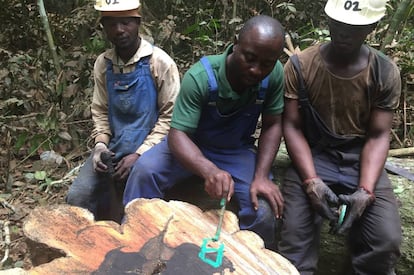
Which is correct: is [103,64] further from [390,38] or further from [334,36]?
[390,38]

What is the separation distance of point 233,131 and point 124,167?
2.43ft

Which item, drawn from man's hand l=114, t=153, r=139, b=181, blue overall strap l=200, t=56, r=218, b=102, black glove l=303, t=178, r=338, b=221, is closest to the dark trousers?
black glove l=303, t=178, r=338, b=221

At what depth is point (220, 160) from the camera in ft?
9.82

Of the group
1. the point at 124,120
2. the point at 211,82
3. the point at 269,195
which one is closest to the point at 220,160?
the point at 269,195

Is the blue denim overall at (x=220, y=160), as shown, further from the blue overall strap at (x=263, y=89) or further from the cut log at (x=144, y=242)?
the cut log at (x=144, y=242)

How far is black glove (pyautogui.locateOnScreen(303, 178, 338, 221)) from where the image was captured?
2.76 meters

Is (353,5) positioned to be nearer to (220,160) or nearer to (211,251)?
(220,160)

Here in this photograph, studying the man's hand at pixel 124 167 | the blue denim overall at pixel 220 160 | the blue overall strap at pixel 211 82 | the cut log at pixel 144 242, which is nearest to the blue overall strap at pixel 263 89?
the blue denim overall at pixel 220 160

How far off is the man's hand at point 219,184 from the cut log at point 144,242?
5.0 inches

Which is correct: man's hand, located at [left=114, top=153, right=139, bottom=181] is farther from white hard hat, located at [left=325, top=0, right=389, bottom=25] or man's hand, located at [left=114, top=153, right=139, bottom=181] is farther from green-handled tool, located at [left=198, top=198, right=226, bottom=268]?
white hard hat, located at [left=325, top=0, right=389, bottom=25]

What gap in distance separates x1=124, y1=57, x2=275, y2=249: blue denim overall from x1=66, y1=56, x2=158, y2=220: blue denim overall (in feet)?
1.01

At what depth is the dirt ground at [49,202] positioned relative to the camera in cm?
298

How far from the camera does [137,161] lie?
2955 millimetres

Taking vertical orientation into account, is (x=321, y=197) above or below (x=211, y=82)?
below
